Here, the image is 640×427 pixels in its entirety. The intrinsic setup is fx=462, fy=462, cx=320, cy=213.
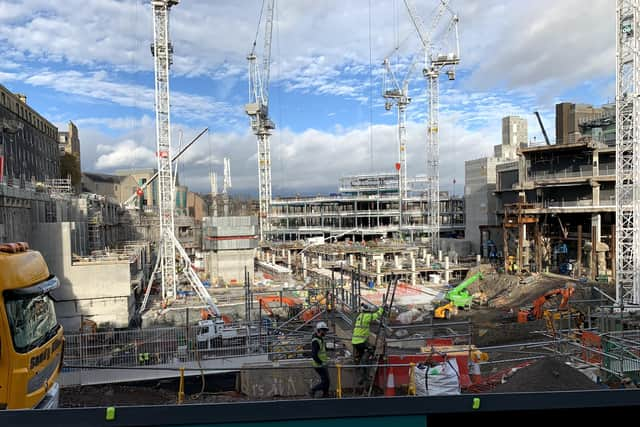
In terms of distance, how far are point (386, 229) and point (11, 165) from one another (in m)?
41.1

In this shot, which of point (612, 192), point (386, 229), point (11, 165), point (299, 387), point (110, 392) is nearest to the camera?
point (299, 387)

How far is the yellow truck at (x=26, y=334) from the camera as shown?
472 cm

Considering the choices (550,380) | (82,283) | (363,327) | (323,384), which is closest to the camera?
(550,380)

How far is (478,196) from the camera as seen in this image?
4691 cm

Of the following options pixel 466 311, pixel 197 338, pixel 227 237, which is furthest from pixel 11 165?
pixel 466 311

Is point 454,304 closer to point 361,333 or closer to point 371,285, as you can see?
point 371,285

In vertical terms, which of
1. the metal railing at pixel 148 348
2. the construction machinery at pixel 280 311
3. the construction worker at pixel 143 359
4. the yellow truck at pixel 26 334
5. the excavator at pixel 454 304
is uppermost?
the yellow truck at pixel 26 334

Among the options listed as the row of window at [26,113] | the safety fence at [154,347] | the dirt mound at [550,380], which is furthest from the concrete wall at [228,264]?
the dirt mound at [550,380]

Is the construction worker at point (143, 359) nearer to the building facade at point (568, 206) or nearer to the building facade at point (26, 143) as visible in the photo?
the building facade at point (568, 206)

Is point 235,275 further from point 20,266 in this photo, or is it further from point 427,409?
point 427,409

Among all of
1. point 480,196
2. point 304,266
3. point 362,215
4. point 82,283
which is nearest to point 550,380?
point 82,283

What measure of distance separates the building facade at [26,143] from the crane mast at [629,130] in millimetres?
40381

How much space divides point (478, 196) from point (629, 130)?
80.3ft

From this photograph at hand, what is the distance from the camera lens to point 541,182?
118 feet
